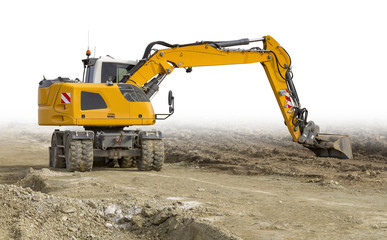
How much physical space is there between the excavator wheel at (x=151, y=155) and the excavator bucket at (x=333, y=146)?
5.06 m

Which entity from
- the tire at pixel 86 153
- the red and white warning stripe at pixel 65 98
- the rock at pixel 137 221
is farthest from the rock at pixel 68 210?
the red and white warning stripe at pixel 65 98

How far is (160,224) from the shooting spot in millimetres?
7375

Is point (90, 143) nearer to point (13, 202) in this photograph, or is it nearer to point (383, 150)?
point (13, 202)

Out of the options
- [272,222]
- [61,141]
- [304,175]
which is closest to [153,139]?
[61,141]

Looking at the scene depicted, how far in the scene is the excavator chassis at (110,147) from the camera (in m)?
13.2

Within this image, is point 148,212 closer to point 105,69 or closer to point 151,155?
point 151,155

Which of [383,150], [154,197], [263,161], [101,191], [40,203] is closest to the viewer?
[40,203]

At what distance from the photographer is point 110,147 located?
543 inches

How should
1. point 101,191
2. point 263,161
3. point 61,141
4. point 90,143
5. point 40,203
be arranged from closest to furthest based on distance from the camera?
1. point 40,203
2. point 101,191
3. point 90,143
4. point 61,141
5. point 263,161

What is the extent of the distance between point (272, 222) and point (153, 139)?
22.9 feet

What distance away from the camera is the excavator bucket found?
15477mm

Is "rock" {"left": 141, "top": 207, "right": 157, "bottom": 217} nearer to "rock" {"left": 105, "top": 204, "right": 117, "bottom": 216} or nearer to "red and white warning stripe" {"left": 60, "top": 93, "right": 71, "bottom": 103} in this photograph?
"rock" {"left": 105, "top": 204, "right": 117, "bottom": 216}

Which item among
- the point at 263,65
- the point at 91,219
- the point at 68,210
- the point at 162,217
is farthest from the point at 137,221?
the point at 263,65

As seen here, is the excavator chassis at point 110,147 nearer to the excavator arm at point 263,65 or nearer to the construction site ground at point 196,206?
the construction site ground at point 196,206
